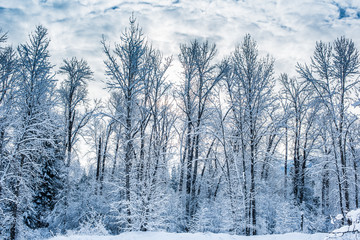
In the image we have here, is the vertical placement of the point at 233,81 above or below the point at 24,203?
above

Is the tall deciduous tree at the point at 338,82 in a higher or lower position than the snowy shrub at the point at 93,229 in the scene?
higher

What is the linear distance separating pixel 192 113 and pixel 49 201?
41.9 feet

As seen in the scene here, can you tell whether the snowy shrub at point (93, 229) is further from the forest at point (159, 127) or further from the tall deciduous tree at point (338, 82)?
the tall deciduous tree at point (338, 82)

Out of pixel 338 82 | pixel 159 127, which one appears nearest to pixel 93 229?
pixel 159 127

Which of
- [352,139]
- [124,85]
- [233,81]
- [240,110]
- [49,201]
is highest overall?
[233,81]

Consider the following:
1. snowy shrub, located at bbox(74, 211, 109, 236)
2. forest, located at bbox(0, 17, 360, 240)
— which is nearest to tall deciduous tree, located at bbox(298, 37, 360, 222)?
forest, located at bbox(0, 17, 360, 240)

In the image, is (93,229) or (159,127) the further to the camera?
(159,127)

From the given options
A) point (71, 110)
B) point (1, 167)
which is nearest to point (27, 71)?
point (71, 110)

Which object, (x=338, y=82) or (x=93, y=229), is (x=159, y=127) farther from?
(x=338, y=82)

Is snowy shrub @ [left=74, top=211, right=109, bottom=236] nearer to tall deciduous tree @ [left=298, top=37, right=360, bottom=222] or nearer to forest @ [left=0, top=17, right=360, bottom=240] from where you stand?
forest @ [left=0, top=17, right=360, bottom=240]

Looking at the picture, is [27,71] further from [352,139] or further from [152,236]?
[352,139]

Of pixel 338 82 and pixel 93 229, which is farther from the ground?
pixel 338 82

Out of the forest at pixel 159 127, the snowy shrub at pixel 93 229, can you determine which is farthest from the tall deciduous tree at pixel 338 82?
the snowy shrub at pixel 93 229

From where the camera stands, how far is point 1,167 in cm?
1184
